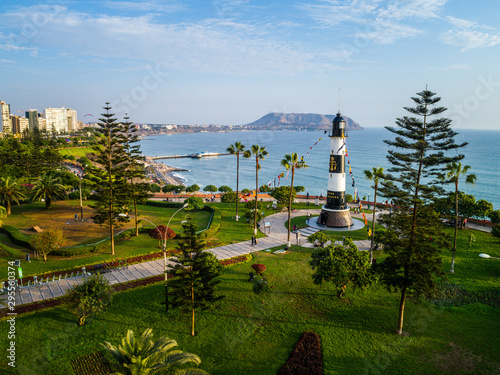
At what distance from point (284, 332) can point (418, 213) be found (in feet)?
28.3

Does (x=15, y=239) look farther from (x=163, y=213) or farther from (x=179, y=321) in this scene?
(x=179, y=321)

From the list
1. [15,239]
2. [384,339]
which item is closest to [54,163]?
[15,239]

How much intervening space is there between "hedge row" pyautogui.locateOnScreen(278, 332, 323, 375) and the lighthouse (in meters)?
19.8

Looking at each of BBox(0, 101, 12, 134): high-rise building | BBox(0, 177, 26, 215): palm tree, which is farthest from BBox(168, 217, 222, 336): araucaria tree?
BBox(0, 101, 12, 134): high-rise building

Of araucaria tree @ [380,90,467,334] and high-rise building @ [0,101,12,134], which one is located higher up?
high-rise building @ [0,101,12,134]

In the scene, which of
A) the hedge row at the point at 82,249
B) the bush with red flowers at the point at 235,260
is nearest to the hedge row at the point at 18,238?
the hedge row at the point at 82,249

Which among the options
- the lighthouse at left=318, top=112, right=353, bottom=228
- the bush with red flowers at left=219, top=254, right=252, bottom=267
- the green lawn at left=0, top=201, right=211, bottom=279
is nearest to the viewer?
the green lawn at left=0, top=201, right=211, bottom=279

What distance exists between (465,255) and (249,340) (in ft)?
69.3

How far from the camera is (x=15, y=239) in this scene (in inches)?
1049

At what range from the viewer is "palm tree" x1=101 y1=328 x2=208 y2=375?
32.2ft

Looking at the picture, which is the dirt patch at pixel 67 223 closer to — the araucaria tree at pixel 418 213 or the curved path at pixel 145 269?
the curved path at pixel 145 269

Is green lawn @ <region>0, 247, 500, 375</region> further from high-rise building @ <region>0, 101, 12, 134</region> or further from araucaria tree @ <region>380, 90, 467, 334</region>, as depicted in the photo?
high-rise building @ <region>0, 101, 12, 134</region>

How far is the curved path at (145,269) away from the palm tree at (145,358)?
8.87 m

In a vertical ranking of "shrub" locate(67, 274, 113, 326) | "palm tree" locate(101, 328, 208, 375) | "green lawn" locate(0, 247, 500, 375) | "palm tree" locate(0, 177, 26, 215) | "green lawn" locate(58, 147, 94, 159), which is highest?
"green lawn" locate(58, 147, 94, 159)
